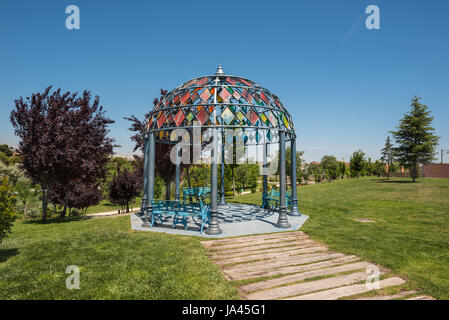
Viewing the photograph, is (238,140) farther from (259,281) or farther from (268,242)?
(259,281)

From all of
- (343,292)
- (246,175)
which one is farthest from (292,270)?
(246,175)

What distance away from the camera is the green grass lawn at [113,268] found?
4.04 m

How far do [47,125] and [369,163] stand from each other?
65467mm

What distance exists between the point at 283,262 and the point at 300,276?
2.52 feet

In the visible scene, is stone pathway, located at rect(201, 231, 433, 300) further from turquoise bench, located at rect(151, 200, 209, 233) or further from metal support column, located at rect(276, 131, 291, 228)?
turquoise bench, located at rect(151, 200, 209, 233)

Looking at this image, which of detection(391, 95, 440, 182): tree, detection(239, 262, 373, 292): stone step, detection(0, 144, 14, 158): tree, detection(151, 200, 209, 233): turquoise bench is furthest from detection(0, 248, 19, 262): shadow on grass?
detection(0, 144, 14, 158): tree

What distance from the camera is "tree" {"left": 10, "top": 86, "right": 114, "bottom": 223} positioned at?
1023cm

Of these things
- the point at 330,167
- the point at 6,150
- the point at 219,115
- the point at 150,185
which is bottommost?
the point at 150,185

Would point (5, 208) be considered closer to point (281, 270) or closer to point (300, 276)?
point (281, 270)

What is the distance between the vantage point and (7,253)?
20.1 feet

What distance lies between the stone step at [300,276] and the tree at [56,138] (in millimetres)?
9651
